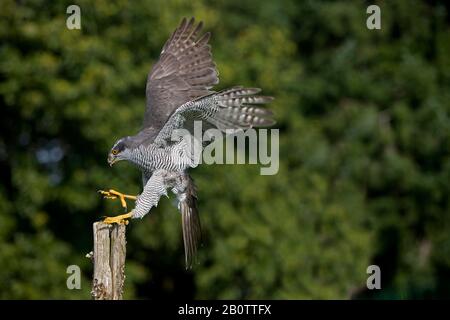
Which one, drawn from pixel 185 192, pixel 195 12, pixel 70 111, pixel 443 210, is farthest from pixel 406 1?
pixel 185 192

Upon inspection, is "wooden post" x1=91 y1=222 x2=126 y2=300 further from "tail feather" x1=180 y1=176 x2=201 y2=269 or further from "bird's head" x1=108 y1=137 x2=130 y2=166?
"tail feather" x1=180 y1=176 x2=201 y2=269

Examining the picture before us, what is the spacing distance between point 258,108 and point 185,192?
0.93m

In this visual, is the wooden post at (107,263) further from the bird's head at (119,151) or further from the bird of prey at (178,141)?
the bird's head at (119,151)

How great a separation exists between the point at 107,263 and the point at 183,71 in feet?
8.64

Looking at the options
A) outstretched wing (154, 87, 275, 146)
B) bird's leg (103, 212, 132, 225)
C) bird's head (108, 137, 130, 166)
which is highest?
outstretched wing (154, 87, 275, 146)

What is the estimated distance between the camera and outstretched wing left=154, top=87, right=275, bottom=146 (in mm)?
7031

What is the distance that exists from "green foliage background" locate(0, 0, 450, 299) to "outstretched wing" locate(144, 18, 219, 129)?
10.7 feet

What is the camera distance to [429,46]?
17.1 m

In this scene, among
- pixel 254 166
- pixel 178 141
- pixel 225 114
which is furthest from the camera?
pixel 254 166

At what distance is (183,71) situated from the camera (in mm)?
8539

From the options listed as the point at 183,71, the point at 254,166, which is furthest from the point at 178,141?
the point at 254,166

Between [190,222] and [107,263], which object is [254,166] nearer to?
[190,222]

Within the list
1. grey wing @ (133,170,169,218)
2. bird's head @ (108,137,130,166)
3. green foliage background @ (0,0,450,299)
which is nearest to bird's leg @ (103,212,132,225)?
grey wing @ (133,170,169,218)
